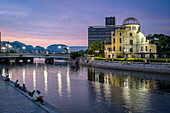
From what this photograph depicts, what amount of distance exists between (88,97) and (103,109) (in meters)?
6.37

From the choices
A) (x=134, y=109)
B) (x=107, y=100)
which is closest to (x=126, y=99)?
(x=107, y=100)

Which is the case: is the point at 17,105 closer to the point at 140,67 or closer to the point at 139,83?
the point at 139,83

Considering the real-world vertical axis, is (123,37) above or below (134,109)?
above

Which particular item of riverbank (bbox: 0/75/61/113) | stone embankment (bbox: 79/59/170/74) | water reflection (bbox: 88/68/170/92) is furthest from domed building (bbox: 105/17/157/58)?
A: riverbank (bbox: 0/75/61/113)

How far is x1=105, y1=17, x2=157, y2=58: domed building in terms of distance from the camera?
93.4 m

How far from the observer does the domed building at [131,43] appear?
306 ft

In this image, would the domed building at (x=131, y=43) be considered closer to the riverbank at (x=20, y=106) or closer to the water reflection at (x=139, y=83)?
the water reflection at (x=139, y=83)

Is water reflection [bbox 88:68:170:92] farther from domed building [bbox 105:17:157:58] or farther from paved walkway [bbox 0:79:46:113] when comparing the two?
domed building [bbox 105:17:157:58]

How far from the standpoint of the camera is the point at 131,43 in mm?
97188

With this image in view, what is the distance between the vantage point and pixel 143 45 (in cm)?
9388

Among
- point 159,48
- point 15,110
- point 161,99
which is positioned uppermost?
point 159,48

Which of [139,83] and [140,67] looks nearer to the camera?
[139,83]

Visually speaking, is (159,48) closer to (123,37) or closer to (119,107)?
(123,37)

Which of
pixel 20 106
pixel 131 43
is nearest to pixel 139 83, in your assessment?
pixel 20 106
